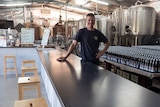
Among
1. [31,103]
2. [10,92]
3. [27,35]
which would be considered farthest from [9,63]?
[31,103]

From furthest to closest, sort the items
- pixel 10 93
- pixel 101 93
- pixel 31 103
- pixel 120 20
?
pixel 120 20, pixel 10 93, pixel 31 103, pixel 101 93

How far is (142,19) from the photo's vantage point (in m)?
6.32

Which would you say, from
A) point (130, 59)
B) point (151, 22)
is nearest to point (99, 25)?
point (151, 22)

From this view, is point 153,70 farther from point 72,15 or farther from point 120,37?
point 72,15

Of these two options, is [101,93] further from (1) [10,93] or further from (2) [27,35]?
(2) [27,35]

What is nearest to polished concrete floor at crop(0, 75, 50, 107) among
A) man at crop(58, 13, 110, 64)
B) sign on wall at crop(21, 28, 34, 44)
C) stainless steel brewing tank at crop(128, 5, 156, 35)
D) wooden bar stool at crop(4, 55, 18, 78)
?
wooden bar stool at crop(4, 55, 18, 78)

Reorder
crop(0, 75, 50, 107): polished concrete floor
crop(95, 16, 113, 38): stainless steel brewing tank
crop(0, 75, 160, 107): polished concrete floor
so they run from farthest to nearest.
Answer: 1. crop(95, 16, 113, 38): stainless steel brewing tank
2. crop(0, 75, 50, 107): polished concrete floor
3. crop(0, 75, 160, 107): polished concrete floor

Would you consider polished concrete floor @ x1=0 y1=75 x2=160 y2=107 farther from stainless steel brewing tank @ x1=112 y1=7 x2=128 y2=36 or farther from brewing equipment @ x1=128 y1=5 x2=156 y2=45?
stainless steel brewing tank @ x1=112 y1=7 x2=128 y2=36

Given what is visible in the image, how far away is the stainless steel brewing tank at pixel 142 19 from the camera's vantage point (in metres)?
6.28

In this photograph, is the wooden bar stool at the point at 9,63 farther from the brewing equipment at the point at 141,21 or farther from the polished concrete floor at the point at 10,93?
the brewing equipment at the point at 141,21

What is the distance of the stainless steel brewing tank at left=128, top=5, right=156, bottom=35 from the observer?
6281 mm

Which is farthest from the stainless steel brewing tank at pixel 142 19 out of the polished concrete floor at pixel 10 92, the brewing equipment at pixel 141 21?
the polished concrete floor at pixel 10 92

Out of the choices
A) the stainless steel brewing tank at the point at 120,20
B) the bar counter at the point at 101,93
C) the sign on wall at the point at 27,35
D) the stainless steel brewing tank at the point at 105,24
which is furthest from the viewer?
the stainless steel brewing tank at the point at 105,24

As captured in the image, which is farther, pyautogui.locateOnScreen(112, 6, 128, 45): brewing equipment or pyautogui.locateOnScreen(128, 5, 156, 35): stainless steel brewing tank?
pyautogui.locateOnScreen(112, 6, 128, 45): brewing equipment
